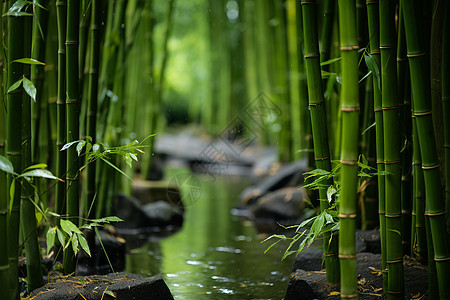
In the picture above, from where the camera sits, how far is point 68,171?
187cm

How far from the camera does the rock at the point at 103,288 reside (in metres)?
1.63

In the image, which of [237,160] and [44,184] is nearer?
[44,184]

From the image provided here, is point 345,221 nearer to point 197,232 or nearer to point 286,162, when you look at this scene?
point 197,232

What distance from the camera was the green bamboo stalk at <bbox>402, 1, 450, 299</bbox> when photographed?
4.61 feet

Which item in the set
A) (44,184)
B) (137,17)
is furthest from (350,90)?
(137,17)

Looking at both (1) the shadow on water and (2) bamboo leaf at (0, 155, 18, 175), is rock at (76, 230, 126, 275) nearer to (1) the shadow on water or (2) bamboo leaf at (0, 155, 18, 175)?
(1) the shadow on water

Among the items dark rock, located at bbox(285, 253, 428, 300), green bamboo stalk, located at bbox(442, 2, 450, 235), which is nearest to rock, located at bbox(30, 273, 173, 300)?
dark rock, located at bbox(285, 253, 428, 300)

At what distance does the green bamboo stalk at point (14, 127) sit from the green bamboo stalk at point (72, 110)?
0.30 metres

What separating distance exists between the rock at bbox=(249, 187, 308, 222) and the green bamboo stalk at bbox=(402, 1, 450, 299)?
92.4 inches

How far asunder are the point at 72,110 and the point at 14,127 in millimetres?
423

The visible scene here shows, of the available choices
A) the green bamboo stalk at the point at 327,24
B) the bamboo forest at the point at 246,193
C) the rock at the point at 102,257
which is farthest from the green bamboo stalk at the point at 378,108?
the rock at the point at 102,257

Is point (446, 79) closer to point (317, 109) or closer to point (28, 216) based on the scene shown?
point (317, 109)

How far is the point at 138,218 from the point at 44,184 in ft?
4.10

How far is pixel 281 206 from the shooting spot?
13.1 ft
